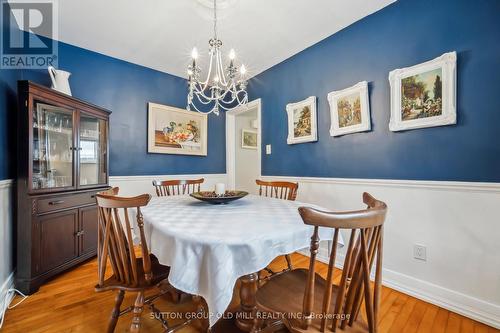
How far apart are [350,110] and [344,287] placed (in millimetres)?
1773

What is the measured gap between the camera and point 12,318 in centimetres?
142

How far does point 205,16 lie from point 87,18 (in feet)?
3.65

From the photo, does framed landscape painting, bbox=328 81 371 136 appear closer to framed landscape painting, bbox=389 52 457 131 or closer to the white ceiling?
framed landscape painting, bbox=389 52 457 131

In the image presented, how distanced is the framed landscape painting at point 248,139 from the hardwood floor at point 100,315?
2822 millimetres

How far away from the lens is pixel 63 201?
1930mm

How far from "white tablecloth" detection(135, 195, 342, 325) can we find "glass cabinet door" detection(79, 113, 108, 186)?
160 cm

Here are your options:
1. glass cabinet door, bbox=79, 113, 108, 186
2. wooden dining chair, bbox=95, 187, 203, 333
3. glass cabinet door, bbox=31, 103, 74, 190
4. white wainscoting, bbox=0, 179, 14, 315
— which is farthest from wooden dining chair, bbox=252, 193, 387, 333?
glass cabinet door, bbox=79, 113, 108, 186

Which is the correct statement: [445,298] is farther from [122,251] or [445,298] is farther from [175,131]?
[175,131]

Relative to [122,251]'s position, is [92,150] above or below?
above

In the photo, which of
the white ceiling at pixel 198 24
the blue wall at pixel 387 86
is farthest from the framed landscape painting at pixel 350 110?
the white ceiling at pixel 198 24

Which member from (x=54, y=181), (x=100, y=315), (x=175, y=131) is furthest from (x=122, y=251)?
(x=175, y=131)

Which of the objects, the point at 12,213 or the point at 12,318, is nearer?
the point at 12,318

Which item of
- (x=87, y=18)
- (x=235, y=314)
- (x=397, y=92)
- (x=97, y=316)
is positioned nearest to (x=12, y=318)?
(x=97, y=316)

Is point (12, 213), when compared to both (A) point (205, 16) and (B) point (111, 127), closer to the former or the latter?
(B) point (111, 127)
